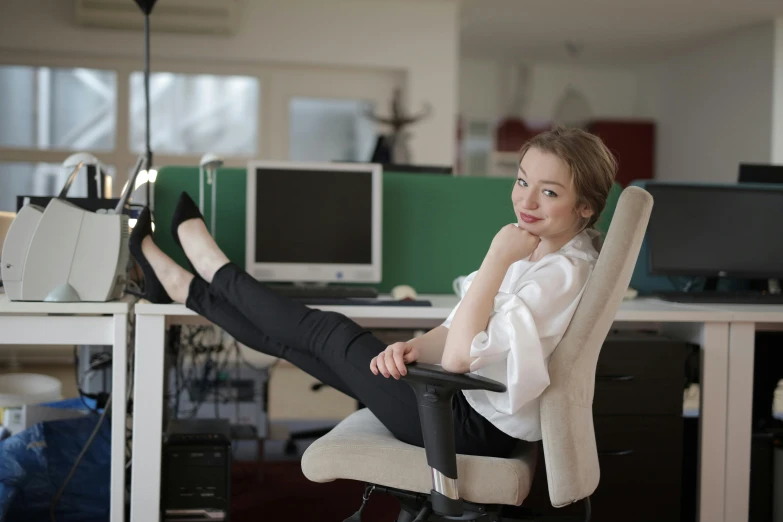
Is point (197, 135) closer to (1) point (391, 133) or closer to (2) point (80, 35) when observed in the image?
(2) point (80, 35)

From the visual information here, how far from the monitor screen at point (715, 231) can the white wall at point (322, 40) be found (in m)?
3.36

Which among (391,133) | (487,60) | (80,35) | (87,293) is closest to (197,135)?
(80,35)

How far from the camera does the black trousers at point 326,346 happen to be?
1586 mm

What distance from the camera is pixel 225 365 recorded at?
11.9ft

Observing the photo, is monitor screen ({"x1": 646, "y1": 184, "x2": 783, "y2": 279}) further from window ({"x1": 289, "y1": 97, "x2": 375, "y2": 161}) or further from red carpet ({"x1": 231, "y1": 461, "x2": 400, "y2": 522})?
window ({"x1": 289, "y1": 97, "x2": 375, "y2": 161})

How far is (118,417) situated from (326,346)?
0.62 metres

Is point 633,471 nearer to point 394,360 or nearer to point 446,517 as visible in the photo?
point 446,517

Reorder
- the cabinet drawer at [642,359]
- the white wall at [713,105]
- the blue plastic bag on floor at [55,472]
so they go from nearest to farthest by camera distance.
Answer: the cabinet drawer at [642,359] < the blue plastic bag on floor at [55,472] < the white wall at [713,105]

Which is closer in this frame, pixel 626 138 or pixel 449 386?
pixel 449 386

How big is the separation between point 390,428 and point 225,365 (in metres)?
2.12

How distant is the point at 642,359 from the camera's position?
2.12m

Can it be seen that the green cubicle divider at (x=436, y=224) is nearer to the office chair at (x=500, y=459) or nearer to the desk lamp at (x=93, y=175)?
the desk lamp at (x=93, y=175)

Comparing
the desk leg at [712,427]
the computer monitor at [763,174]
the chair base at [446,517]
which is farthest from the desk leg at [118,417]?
the computer monitor at [763,174]

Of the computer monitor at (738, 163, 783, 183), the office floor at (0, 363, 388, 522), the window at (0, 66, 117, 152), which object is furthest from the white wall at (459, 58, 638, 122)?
the computer monitor at (738, 163, 783, 183)
